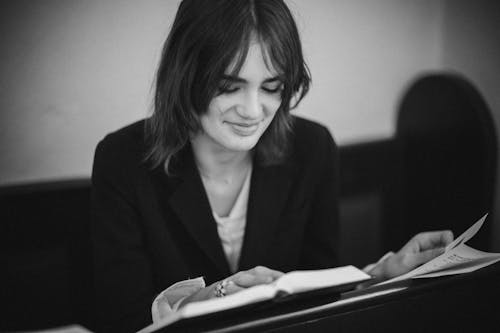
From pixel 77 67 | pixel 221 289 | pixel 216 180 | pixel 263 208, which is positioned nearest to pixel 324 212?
pixel 263 208

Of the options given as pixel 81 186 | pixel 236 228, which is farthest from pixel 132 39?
pixel 236 228

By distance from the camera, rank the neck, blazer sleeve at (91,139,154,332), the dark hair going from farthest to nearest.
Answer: the neck
blazer sleeve at (91,139,154,332)
the dark hair

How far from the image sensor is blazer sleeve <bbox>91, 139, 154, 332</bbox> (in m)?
1.13

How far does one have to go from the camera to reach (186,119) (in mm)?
1090

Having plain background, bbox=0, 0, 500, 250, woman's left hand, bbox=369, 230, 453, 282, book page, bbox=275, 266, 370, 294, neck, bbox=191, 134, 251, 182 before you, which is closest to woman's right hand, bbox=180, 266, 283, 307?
book page, bbox=275, 266, 370, 294

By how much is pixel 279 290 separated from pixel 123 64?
0.89 m

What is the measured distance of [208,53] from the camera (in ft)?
3.25

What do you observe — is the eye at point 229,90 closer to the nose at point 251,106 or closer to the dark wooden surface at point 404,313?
the nose at point 251,106

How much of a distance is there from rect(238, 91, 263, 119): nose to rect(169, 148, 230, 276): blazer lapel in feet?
0.78

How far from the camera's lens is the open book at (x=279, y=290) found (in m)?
0.68

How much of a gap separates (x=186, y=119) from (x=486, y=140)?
35.6 inches

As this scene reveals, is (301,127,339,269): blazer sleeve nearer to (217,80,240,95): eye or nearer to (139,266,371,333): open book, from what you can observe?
(217,80,240,95): eye

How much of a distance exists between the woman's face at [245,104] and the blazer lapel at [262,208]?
20 cm

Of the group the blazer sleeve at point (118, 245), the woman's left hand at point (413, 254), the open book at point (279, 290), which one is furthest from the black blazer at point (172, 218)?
the open book at point (279, 290)
